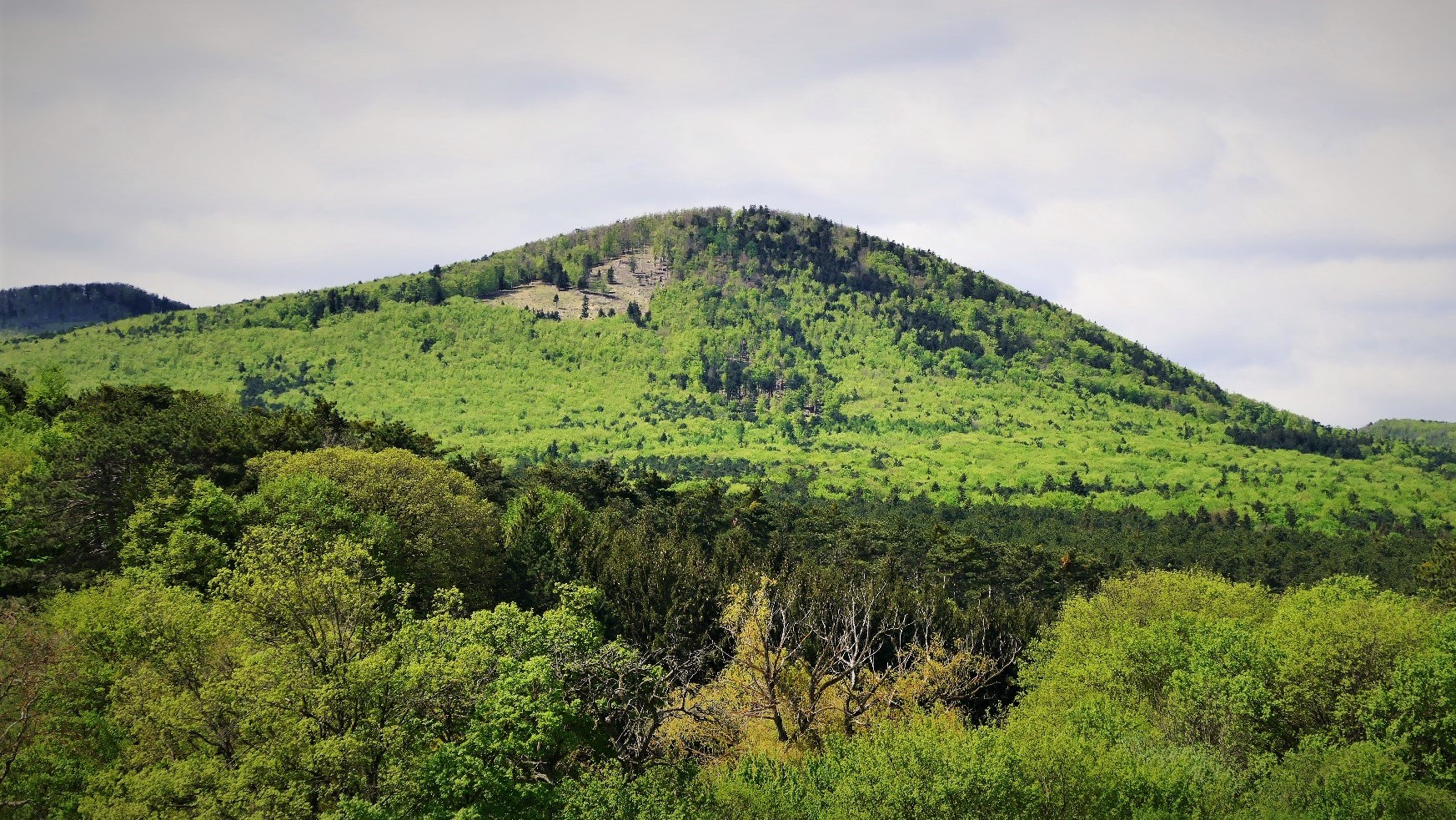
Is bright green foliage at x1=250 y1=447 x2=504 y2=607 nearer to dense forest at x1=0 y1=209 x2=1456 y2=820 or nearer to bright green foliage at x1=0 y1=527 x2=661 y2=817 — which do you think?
dense forest at x1=0 y1=209 x2=1456 y2=820

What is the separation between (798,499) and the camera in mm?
178875

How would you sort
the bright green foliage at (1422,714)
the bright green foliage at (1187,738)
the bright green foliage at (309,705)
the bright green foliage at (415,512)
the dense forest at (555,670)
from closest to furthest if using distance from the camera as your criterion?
the bright green foliage at (309,705) → the dense forest at (555,670) → the bright green foliage at (1187,738) → the bright green foliage at (1422,714) → the bright green foliage at (415,512)

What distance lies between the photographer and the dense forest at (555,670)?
32.4 meters

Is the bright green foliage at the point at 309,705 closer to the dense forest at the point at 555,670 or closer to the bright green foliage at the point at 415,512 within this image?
the dense forest at the point at 555,670

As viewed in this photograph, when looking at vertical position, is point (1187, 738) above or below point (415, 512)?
below

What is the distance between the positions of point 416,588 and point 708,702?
23543 mm

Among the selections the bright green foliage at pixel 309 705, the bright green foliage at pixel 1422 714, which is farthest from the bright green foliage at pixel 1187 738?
the bright green foliage at pixel 309 705

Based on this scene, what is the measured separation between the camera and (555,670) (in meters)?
36.5

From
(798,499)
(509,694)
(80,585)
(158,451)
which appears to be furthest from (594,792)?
(798,499)

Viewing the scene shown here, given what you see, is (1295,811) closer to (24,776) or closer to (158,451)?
(24,776)

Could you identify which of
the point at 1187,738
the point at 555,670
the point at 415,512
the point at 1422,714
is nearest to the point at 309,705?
the point at 555,670

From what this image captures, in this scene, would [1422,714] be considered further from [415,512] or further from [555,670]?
[415,512]

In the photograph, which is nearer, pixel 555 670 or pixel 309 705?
pixel 309 705

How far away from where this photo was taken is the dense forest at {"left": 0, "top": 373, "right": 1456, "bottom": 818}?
3238cm
